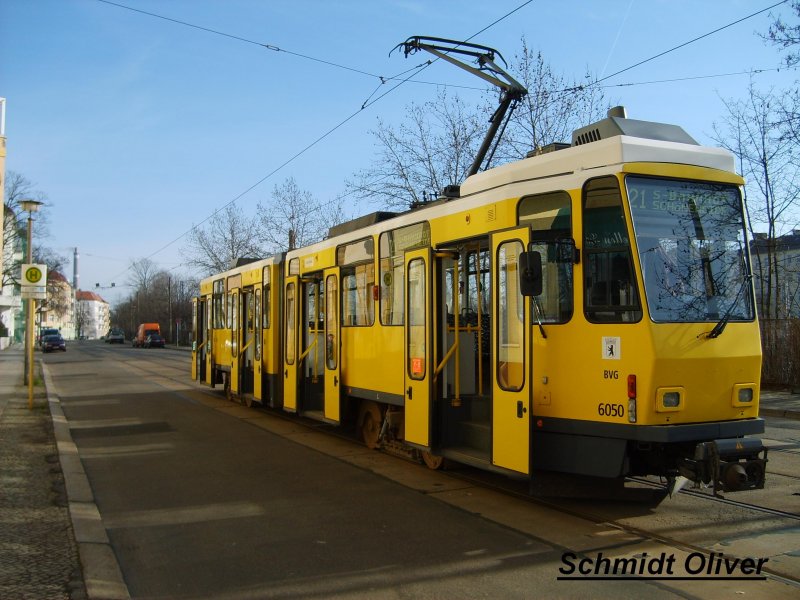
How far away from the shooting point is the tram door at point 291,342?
1271 cm

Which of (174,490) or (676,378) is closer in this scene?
(676,378)

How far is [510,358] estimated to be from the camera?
22.5 ft

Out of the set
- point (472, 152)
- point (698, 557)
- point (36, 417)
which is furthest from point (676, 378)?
point (472, 152)

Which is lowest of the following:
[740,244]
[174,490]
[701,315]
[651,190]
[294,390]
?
[174,490]

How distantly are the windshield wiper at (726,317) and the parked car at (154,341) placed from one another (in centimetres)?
6522

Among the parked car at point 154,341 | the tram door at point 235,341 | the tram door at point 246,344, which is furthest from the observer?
the parked car at point 154,341

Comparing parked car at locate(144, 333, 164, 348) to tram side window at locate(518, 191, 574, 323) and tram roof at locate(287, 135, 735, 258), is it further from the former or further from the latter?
tram side window at locate(518, 191, 574, 323)

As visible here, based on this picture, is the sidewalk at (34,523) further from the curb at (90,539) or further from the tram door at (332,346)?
the tram door at (332,346)

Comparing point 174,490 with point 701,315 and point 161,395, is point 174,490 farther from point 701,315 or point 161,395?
point 161,395

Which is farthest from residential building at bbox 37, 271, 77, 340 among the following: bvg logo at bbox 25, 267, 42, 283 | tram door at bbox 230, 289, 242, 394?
tram door at bbox 230, 289, 242, 394

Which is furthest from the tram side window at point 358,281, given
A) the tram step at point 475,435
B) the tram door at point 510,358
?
the tram door at point 510,358

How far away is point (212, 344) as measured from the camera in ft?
63.8

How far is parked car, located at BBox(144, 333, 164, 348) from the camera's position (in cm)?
6619

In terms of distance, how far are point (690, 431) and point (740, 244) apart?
2052mm
